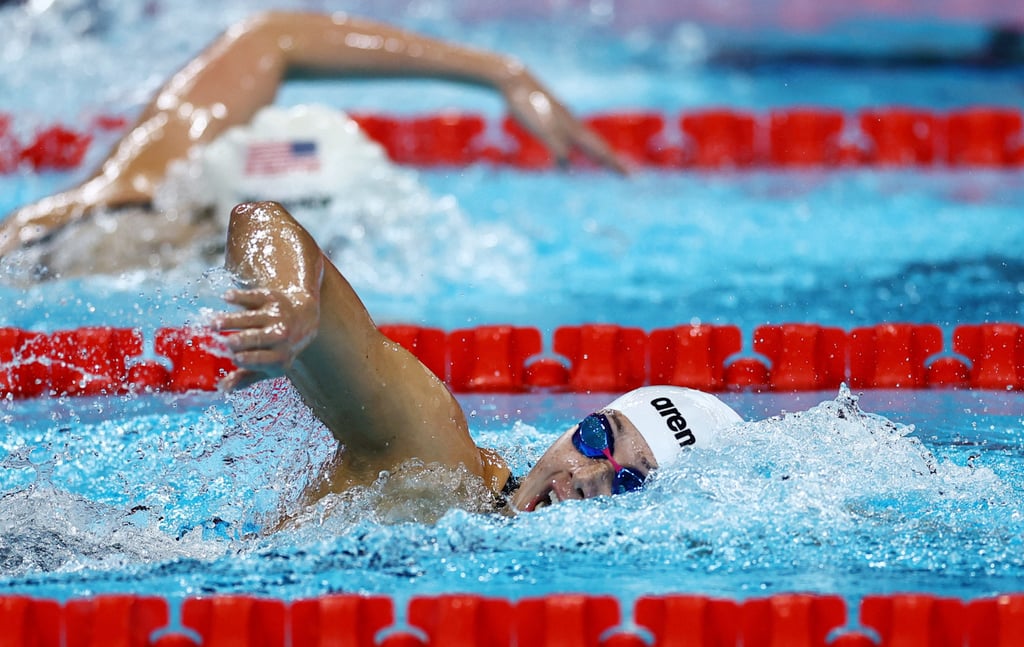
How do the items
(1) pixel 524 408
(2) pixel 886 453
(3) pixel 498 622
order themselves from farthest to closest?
1. (1) pixel 524 408
2. (2) pixel 886 453
3. (3) pixel 498 622

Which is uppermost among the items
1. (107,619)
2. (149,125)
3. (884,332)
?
(149,125)

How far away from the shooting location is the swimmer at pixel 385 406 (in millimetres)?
1999

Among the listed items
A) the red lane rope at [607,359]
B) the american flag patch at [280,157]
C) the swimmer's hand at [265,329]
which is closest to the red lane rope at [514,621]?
the swimmer's hand at [265,329]

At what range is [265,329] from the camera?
1837 mm

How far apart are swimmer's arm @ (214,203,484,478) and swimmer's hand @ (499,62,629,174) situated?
6.28 feet

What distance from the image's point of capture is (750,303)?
431 cm

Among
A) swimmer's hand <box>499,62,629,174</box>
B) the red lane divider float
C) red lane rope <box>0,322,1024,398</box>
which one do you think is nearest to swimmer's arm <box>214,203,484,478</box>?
red lane rope <box>0,322,1024,398</box>

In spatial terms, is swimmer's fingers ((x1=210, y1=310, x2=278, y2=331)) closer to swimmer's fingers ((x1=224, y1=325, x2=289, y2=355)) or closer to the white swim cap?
swimmer's fingers ((x1=224, y1=325, x2=289, y2=355))

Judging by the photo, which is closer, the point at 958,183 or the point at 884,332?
the point at 884,332

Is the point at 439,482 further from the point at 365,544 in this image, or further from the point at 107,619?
the point at 107,619

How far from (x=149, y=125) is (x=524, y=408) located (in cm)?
150

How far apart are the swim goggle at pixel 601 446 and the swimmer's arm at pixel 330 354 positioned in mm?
203

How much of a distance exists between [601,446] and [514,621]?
334 mm

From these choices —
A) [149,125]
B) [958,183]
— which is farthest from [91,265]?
[958,183]
